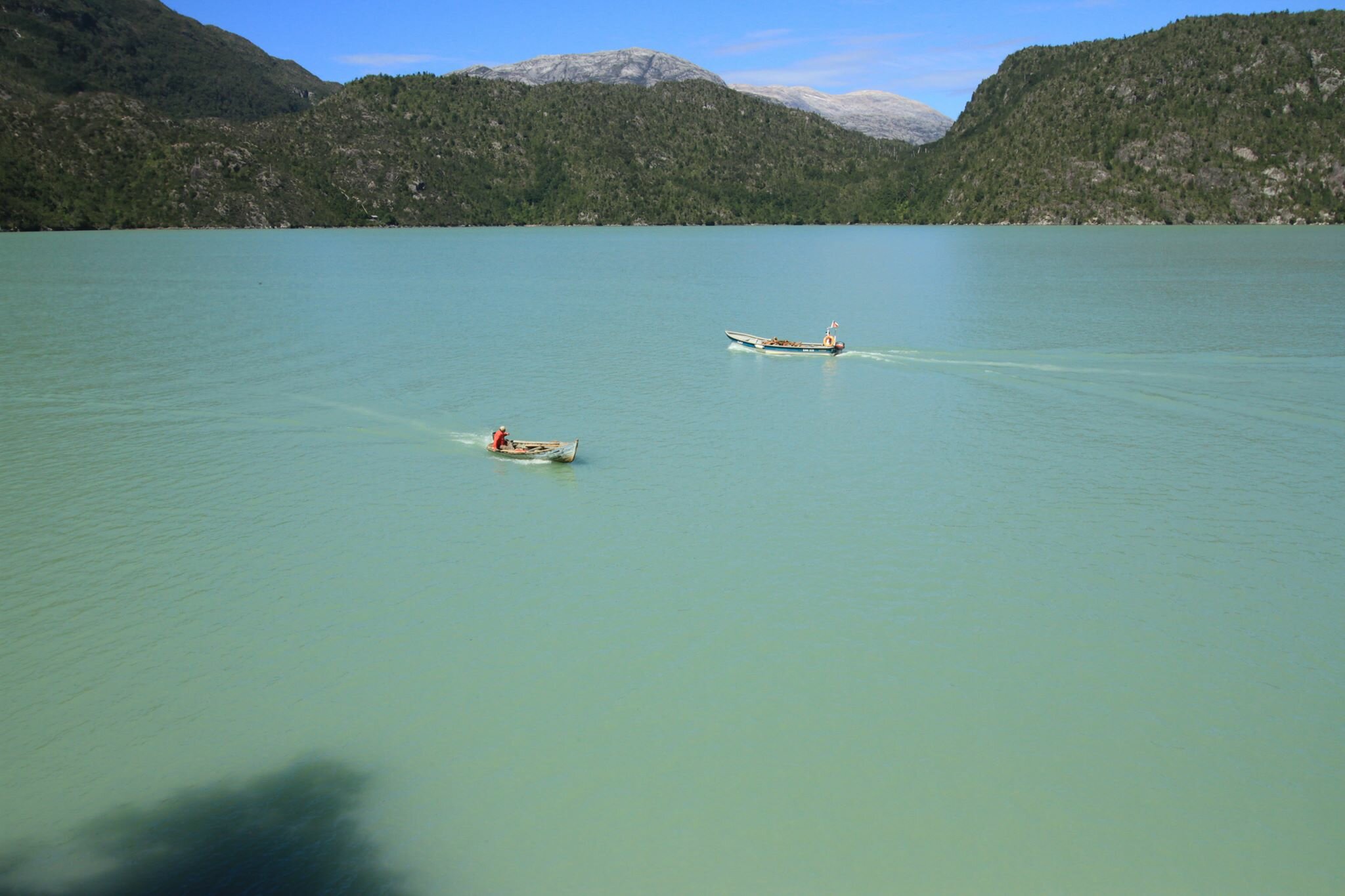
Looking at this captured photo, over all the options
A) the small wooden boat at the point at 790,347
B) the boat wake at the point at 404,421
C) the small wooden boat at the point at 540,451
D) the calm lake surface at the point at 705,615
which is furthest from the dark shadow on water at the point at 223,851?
the small wooden boat at the point at 790,347

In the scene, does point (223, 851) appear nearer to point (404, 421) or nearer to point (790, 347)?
point (404, 421)

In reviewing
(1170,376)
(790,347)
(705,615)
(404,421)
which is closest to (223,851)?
(705,615)

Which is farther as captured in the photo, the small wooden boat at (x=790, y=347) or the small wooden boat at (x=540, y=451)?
the small wooden boat at (x=790, y=347)

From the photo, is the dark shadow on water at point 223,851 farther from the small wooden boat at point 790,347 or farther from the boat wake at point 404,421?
the small wooden boat at point 790,347

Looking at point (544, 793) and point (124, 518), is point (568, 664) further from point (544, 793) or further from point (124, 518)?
point (124, 518)

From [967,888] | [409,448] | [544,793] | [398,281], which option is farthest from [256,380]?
[398,281]

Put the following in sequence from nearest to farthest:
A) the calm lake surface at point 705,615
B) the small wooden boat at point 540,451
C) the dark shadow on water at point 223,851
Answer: the dark shadow on water at point 223,851 → the calm lake surface at point 705,615 → the small wooden boat at point 540,451

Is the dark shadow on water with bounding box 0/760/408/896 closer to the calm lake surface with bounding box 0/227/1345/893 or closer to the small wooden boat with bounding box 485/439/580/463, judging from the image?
the calm lake surface with bounding box 0/227/1345/893

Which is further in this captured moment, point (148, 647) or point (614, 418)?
point (614, 418)
